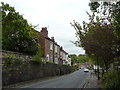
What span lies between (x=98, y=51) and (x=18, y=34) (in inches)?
815

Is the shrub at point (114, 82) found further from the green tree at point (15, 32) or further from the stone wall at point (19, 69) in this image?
the green tree at point (15, 32)

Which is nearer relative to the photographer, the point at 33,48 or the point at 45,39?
the point at 33,48

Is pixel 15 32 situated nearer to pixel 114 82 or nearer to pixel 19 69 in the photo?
pixel 19 69

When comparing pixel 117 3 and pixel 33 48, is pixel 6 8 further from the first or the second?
pixel 117 3

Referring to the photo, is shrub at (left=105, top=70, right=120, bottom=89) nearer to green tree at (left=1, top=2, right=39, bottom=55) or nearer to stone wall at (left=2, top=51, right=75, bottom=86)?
stone wall at (left=2, top=51, right=75, bottom=86)

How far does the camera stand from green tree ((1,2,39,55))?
3581 cm

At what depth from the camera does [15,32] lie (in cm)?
3706

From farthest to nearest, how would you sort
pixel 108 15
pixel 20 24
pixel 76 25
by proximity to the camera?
pixel 20 24
pixel 76 25
pixel 108 15

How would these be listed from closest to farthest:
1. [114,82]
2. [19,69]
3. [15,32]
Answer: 1. [114,82]
2. [19,69]
3. [15,32]

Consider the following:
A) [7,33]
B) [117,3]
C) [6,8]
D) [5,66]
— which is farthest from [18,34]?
[117,3]

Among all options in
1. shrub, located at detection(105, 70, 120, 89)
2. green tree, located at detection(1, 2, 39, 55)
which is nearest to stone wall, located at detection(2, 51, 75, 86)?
green tree, located at detection(1, 2, 39, 55)

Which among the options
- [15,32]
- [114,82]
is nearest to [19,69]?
[15,32]

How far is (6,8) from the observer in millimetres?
36156

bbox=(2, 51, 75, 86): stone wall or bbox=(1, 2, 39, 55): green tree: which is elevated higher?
bbox=(1, 2, 39, 55): green tree
